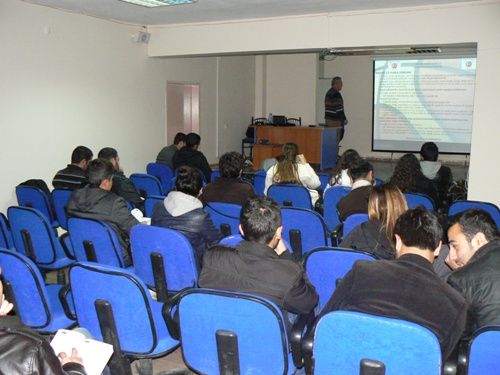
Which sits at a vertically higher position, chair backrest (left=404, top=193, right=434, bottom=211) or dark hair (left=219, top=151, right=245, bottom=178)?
dark hair (left=219, top=151, right=245, bottom=178)

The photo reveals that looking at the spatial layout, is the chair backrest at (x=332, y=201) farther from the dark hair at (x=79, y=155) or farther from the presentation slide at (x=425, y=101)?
the presentation slide at (x=425, y=101)

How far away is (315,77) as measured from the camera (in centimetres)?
1269

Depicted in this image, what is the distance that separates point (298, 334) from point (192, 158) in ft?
17.1

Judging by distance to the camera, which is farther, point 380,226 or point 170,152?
point 170,152

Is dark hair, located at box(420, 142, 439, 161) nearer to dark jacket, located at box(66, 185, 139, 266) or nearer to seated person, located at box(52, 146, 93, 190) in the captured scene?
dark jacket, located at box(66, 185, 139, 266)

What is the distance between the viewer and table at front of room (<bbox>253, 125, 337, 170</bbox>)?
36.8 ft

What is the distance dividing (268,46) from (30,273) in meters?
5.76

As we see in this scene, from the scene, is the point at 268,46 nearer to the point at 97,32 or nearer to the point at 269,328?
the point at 97,32

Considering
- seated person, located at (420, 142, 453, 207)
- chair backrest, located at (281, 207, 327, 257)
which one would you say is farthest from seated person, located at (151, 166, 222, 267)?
seated person, located at (420, 142, 453, 207)

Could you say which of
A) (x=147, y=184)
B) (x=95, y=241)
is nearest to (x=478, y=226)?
(x=95, y=241)

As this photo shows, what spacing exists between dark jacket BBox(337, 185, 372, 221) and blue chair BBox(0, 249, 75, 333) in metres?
2.21

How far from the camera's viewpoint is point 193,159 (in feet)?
23.9

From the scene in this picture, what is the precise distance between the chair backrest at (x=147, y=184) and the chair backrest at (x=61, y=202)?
3.99ft

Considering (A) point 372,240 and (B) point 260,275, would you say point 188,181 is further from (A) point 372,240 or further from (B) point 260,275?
(B) point 260,275
